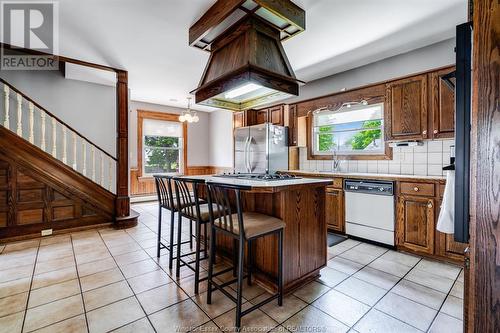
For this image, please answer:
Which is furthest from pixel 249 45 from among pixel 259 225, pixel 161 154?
pixel 161 154

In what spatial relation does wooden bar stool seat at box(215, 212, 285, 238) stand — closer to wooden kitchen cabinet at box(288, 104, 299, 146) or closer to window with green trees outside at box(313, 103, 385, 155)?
window with green trees outside at box(313, 103, 385, 155)

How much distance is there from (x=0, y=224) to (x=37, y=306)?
2229 millimetres

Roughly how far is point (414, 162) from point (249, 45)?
9.18 ft

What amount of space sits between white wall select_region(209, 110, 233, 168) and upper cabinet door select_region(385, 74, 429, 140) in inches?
158

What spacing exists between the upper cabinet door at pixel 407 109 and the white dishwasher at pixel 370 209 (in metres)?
0.77

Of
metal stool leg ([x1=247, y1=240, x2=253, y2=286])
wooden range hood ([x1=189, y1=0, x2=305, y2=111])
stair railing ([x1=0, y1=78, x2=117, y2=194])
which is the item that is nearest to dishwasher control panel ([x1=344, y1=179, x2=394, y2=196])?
wooden range hood ([x1=189, y1=0, x2=305, y2=111])

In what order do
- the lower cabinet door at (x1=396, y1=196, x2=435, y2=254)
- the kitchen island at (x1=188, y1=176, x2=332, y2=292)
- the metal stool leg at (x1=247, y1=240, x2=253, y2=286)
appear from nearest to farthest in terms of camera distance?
the kitchen island at (x1=188, y1=176, x2=332, y2=292) → the metal stool leg at (x1=247, y1=240, x2=253, y2=286) → the lower cabinet door at (x1=396, y1=196, x2=435, y2=254)

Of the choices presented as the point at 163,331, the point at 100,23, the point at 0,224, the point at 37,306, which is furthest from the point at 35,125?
the point at 163,331

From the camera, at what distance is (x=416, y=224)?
2.79 metres

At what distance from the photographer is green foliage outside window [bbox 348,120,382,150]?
12.1 feet

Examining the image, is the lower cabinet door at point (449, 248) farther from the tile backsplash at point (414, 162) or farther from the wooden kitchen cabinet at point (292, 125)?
the wooden kitchen cabinet at point (292, 125)

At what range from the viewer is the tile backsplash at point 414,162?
3.04 metres

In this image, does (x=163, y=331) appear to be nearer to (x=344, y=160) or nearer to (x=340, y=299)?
(x=340, y=299)

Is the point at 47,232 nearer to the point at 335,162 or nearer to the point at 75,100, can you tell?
the point at 75,100
